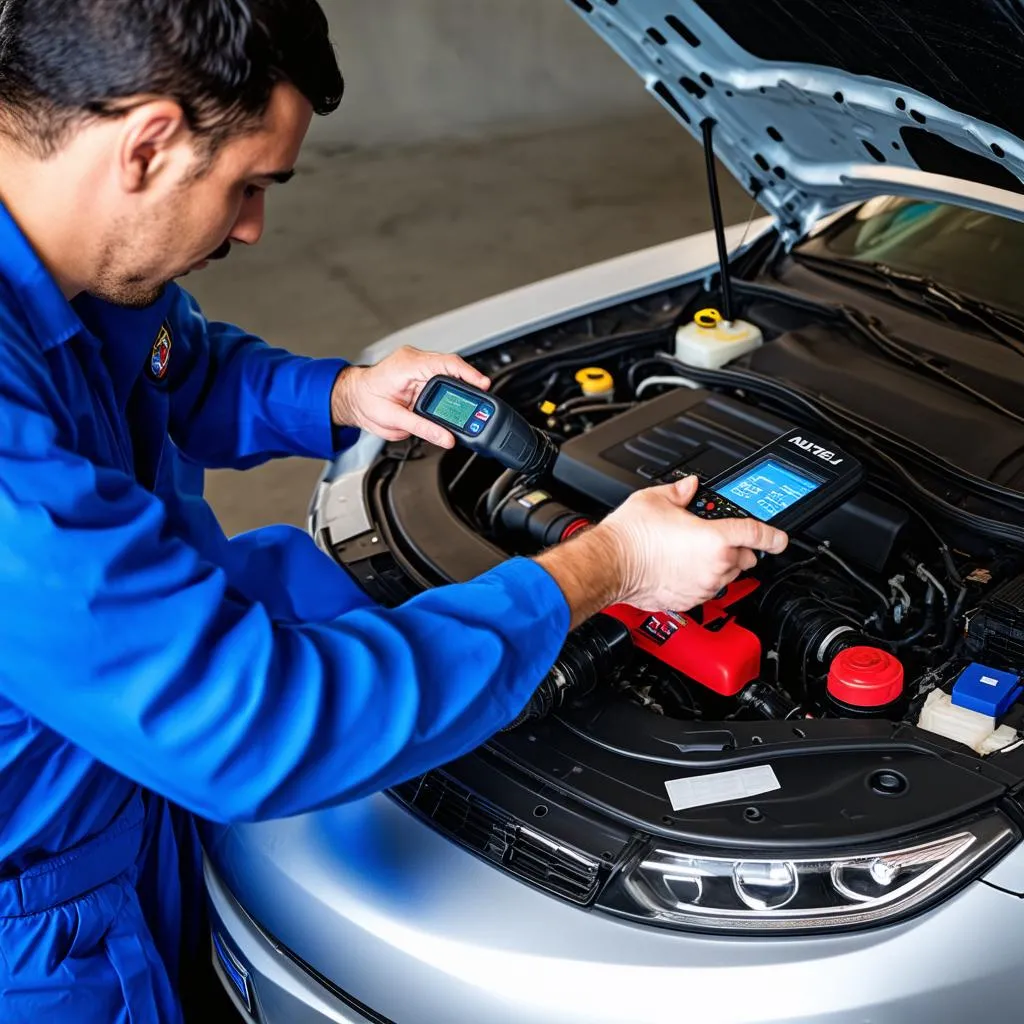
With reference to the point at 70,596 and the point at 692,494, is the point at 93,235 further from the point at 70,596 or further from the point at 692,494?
the point at 692,494

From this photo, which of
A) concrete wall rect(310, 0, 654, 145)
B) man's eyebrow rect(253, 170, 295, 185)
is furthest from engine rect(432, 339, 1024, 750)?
concrete wall rect(310, 0, 654, 145)

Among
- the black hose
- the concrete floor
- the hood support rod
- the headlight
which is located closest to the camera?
the headlight

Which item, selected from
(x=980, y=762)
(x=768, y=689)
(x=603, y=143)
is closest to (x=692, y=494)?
(x=768, y=689)

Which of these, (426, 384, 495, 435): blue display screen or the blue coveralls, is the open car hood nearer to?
(426, 384, 495, 435): blue display screen

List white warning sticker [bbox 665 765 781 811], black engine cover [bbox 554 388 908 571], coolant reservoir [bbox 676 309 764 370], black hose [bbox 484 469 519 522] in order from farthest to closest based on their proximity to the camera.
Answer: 1. coolant reservoir [bbox 676 309 764 370]
2. black hose [bbox 484 469 519 522]
3. black engine cover [bbox 554 388 908 571]
4. white warning sticker [bbox 665 765 781 811]

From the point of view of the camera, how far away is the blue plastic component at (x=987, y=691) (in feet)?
4.16

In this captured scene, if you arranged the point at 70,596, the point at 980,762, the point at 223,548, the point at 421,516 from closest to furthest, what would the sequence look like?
the point at 70,596 → the point at 980,762 → the point at 223,548 → the point at 421,516

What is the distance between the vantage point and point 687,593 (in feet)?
4.01

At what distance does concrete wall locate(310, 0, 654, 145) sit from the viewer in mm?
5867

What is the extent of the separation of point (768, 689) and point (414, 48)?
524 cm

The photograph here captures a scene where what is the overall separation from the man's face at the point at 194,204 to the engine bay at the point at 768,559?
61cm

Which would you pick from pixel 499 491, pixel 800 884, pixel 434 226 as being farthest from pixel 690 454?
pixel 434 226

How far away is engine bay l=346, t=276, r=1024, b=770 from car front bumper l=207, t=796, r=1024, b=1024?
213 millimetres

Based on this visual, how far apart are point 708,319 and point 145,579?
1325mm
